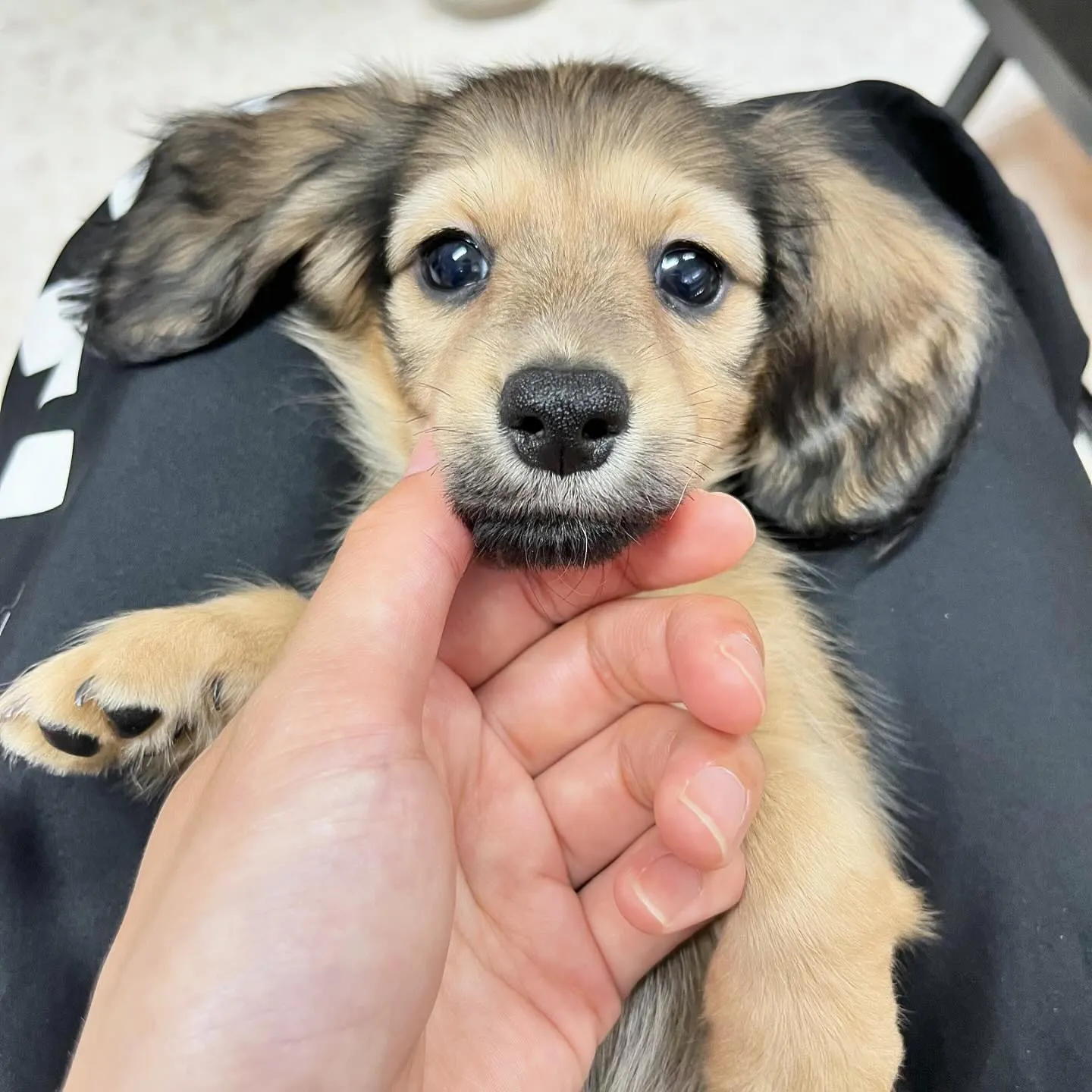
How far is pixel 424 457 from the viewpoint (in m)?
1.32

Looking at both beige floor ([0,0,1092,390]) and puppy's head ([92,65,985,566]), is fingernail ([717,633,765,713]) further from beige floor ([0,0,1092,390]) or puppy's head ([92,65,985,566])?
beige floor ([0,0,1092,390])

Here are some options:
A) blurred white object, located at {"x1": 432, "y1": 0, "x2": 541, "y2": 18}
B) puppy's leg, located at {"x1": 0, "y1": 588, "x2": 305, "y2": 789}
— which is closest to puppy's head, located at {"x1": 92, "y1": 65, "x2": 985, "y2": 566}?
Result: puppy's leg, located at {"x1": 0, "y1": 588, "x2": 305, "y2": 789}

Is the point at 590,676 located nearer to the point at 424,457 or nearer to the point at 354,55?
the point at 424,457

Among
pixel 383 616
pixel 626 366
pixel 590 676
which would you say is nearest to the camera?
pixel 383 616

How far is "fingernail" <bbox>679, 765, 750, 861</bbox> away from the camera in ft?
3.71

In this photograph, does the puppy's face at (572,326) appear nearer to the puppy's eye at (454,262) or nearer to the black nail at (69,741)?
the puppy's eye at (454,262)

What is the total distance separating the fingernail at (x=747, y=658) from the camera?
1157mm

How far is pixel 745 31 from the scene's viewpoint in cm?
357

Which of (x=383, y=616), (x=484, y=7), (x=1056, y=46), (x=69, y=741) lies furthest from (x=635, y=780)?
(x=484, y=7)

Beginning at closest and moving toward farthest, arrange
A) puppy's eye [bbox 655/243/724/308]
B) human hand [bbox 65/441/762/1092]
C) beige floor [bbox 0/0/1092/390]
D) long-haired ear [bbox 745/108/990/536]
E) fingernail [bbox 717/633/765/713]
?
human hand [bbox 65/441/762/1092], fingernail [bbox 717/633/765/713], puppy's eye [bbox 655/243/724/308], long-haired ear [bbox 745/108/990/536], beige floor [bbox 0/0/1092/390]

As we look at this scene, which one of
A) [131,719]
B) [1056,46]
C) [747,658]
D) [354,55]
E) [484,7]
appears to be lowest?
[354,55]

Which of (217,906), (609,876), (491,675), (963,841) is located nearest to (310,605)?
(217,906)

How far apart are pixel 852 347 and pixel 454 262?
2.31ft

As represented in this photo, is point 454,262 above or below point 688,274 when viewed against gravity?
below
